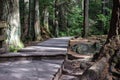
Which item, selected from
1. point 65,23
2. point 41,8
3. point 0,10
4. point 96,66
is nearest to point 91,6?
point 65,23

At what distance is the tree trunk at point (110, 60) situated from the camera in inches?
236

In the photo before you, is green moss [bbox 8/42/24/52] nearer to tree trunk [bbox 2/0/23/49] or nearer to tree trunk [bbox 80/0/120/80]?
tree trunk [bbox 2/0/23/49]

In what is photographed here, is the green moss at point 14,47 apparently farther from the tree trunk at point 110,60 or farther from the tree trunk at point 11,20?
the tree trunk at point 110,60

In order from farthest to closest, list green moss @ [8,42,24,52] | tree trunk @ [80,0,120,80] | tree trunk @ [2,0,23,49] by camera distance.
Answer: tree trunk @ [2,0,23,49] < green moss @ [8,42,24,52] < tree trunk @ [80,0,120,80]

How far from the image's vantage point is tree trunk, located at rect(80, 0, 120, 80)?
6000 mm

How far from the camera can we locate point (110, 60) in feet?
21.3

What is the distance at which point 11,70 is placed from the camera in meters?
5.91

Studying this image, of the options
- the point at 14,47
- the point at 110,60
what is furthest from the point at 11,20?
the point at 110,60

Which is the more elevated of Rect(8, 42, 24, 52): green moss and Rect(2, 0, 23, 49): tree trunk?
Rect(2, 0, 23, 49): tree trunk

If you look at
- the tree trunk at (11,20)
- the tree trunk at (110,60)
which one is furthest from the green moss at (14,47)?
the tree trunk at (110,60)

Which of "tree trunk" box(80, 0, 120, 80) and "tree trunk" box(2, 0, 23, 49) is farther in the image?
"tree trunk" box(2, 0, 23, 49)

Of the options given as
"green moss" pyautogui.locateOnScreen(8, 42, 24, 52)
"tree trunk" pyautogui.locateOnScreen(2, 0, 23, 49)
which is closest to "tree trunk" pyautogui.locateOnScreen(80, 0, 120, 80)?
"green moss" pyautogui.locateOnScreen(8, 42, 24, 52)

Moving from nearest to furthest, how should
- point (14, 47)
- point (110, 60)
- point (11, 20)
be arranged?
point (110, 60)
point (14, 47)
point (11, 20)

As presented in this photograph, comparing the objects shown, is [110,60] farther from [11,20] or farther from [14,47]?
[11,20]
